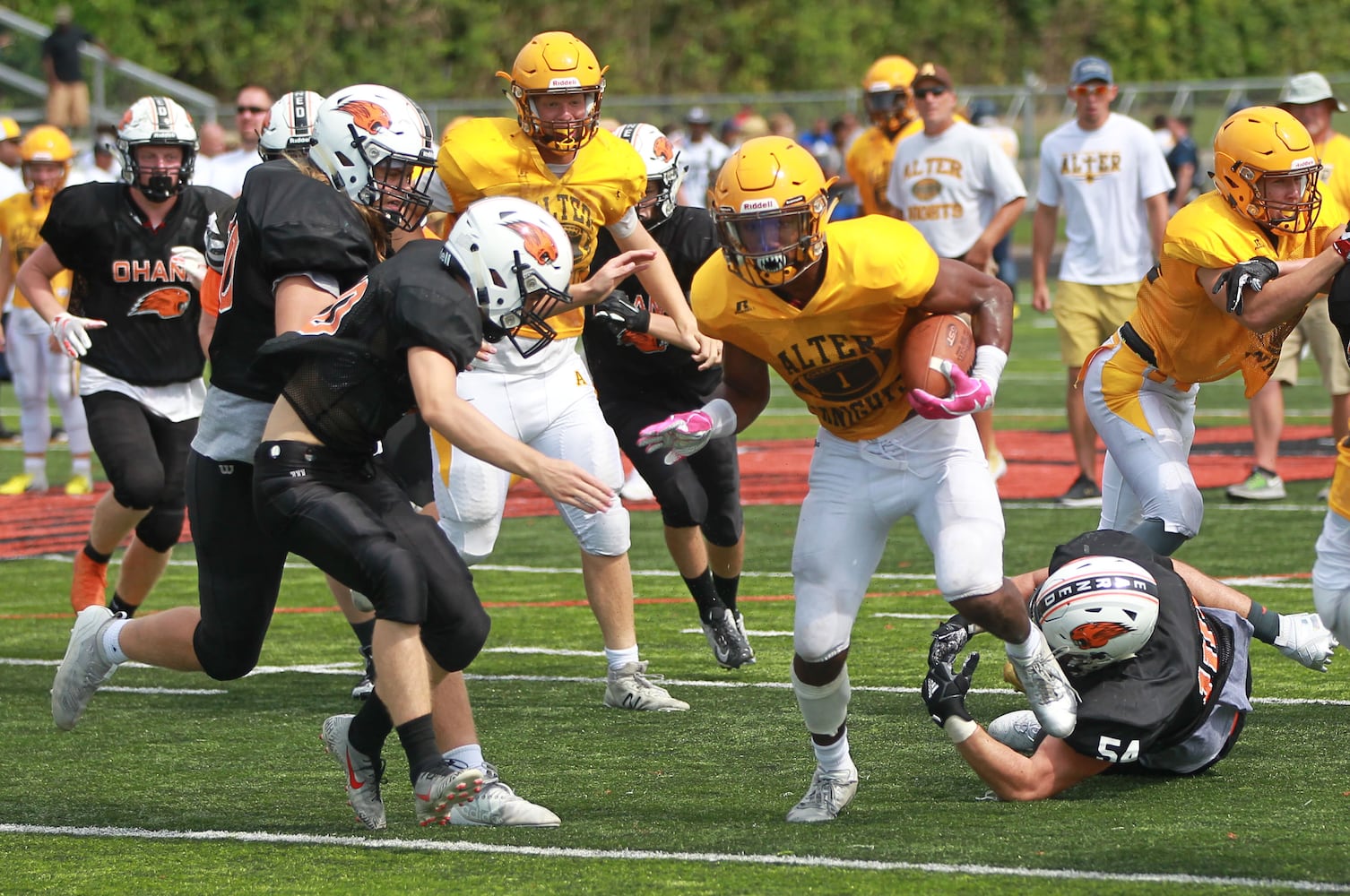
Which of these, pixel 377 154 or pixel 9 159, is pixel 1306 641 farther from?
pixel 9 159

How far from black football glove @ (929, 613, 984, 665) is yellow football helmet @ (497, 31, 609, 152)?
2.12m

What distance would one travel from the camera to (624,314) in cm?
608

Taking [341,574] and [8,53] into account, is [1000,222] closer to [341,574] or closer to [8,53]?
[341,574]

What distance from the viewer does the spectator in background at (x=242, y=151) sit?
42.3 feet

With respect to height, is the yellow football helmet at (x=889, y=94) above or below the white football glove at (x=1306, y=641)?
above

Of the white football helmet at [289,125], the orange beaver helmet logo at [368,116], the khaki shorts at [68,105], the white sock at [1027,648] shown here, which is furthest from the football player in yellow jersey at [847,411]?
the khaki shorts at [68,105]

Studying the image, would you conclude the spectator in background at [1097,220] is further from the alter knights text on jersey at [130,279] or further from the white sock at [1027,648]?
the white sock at [1027,648]

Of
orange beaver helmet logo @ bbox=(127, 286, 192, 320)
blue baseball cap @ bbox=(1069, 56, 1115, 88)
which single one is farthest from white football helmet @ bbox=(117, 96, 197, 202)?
blue baseball cap @ bbox=(1069, 56, 1115, 88)

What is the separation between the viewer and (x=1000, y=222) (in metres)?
10.0

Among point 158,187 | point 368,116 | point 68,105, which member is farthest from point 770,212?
point 68,105

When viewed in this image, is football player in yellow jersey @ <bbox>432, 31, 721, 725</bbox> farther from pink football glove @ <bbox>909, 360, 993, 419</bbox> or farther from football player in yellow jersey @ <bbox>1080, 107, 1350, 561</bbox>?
pink football glove @ <bbox>909, 360, 993, 419</bbox>

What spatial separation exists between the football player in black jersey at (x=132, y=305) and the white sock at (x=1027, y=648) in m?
3.51

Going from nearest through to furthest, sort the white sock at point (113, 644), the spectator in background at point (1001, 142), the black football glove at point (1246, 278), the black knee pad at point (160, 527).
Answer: the black football glove at point (1246, 278) → the white sock at point (113, 644) → the black knee pad at point (160, 527) → the spectator in background at point (1001, 142)

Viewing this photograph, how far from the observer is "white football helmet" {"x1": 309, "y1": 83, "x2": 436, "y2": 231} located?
5066 millimetres
